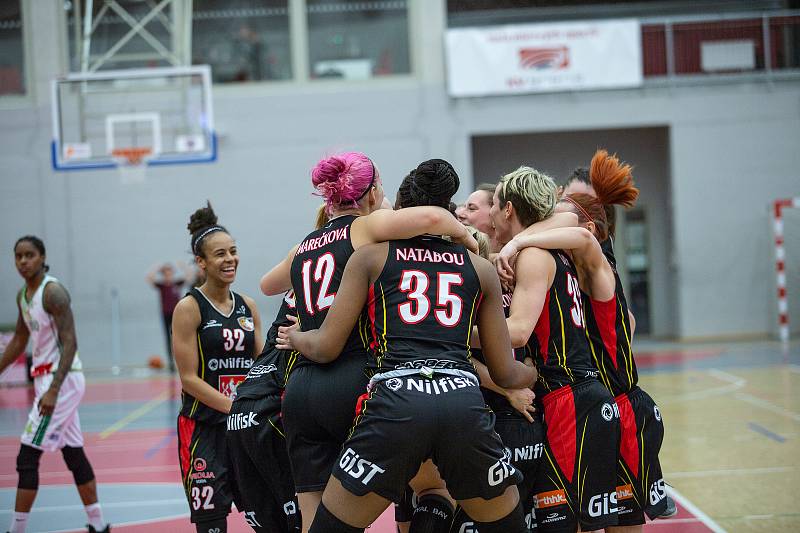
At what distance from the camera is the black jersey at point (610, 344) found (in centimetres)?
395

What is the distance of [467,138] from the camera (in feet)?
56.9

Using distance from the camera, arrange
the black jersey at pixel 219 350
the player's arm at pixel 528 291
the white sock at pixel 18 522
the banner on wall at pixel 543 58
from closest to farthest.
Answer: the player's arm at pixel 528 291
the black jersey at pixel 219 350
the white sock at pixel 18 522
the banner on wall at pixel 543 58

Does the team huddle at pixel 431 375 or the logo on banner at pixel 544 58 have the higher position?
the logo on banner at pixel 544 58

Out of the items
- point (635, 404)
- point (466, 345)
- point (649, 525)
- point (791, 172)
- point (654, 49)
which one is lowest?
point (649, 525)

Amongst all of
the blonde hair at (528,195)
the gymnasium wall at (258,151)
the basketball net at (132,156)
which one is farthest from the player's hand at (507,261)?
the gymnasium wall at (258,151)

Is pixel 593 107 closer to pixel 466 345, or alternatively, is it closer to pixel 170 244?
pixel 170 244

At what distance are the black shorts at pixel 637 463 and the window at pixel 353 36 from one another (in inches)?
565

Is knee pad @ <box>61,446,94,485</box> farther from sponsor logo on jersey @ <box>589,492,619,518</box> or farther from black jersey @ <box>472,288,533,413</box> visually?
sponsor logo on jersey @ <box>589,492,619,518</box>

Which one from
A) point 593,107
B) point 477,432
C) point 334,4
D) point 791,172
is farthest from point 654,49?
point 477,432

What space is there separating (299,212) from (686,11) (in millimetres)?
9062

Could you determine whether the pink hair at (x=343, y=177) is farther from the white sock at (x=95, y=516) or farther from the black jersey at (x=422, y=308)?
the white sock at (x=95, y=516)

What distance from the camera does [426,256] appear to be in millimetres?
3197

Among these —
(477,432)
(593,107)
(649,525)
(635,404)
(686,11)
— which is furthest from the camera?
(686,11)

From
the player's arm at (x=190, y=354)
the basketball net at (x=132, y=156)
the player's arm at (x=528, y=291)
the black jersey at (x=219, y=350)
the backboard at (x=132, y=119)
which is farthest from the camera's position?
the basketball net at (x=132, y=156)
